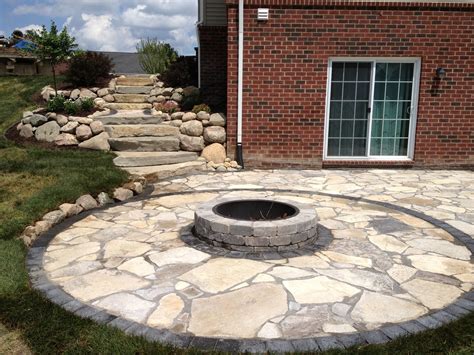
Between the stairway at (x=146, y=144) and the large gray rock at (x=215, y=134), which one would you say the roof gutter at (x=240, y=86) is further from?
the stairway at (x=146, y=144)

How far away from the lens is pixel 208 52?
38.5 feet

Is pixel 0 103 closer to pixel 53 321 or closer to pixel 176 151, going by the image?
pixel 176 151

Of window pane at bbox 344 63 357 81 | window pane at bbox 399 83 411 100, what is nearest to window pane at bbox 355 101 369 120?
window pane at bbox 344 63 357 81

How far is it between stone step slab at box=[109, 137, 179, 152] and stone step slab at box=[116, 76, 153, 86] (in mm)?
3972

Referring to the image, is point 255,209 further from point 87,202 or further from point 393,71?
point 393,71

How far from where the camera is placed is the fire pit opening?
17.1ft

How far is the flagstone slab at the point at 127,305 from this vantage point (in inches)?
129

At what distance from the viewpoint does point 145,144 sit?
9359 mm

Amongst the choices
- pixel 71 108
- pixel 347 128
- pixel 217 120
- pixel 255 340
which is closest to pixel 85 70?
pixel 71 108

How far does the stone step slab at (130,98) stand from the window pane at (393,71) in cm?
635

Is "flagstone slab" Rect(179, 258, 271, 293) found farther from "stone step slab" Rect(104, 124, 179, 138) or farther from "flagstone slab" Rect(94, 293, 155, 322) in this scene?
"stone step slab" Rect(104, 124, 179, 138)

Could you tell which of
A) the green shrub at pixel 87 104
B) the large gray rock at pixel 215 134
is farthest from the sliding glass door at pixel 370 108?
the green shrub at pixel 87 104

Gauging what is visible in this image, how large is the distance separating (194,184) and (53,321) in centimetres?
474

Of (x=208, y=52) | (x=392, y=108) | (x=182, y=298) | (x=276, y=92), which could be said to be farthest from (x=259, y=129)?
(x=182, y=298)
